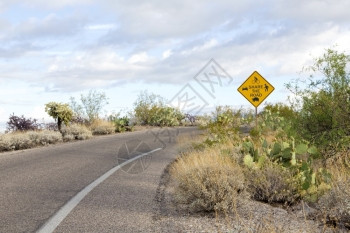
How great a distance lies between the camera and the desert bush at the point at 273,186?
7.51m

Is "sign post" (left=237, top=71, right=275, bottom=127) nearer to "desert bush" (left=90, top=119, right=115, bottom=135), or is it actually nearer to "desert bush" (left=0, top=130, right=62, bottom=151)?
"desert bush" (left=0, top=130, right=62, bottom=151)

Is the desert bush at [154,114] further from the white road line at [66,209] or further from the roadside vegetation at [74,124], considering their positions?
the white road line at [66,209]

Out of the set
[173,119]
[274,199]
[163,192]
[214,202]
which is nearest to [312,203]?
[274,199]

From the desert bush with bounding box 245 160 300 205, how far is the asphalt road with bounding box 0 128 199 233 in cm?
182

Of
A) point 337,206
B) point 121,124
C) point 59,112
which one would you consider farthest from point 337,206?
point 121,124

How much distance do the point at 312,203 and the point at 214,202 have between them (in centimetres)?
202

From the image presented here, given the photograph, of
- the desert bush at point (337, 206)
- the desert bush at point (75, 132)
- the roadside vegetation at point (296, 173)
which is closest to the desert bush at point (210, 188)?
the roadside vegetation at point (296, 173)

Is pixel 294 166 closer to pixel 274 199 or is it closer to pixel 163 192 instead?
pixel 274 199

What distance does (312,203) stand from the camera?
7512 mm

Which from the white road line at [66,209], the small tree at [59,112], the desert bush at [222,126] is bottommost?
the white road line at [66,209]

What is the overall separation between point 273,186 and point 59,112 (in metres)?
17.2

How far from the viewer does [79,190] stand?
8250mm

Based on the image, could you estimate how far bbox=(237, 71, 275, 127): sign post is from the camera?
17766mm

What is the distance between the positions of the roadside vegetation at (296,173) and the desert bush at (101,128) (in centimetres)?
1419
